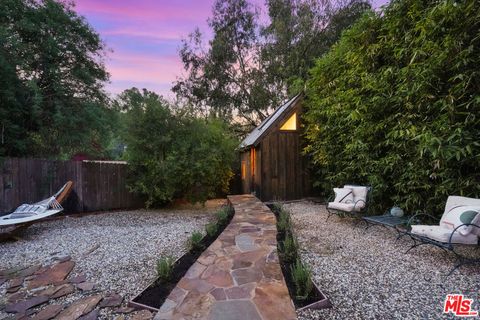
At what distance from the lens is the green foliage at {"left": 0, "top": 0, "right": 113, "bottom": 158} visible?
Result: 267 inches

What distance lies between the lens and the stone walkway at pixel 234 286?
2.19 meters

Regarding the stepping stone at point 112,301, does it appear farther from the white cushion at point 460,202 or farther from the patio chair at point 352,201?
the white cushion at point 460,202

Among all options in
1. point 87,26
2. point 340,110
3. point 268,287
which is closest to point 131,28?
point 87,26

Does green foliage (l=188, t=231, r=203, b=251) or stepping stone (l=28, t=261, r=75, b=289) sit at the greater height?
green foliage (l=188, t=231, r=203, b=251)

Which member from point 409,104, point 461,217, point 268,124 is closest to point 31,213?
point 268,124

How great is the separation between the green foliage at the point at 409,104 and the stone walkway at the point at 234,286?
3.13 metres

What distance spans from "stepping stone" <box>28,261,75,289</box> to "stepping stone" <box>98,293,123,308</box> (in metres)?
0.96

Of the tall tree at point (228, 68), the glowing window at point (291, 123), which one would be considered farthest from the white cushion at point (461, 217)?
the tall tree at point (228, 68)

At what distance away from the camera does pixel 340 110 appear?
6.64 metres

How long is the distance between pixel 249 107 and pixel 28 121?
1332 cm

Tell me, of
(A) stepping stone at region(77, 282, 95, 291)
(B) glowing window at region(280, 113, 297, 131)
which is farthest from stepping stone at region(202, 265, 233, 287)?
(B) glowing window at region(280, 113, 297, 131)

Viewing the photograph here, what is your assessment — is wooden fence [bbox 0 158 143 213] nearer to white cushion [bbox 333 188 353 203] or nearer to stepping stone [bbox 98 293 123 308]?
stepping stone [bbox 98 293 123 308]

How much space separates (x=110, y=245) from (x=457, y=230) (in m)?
5.35

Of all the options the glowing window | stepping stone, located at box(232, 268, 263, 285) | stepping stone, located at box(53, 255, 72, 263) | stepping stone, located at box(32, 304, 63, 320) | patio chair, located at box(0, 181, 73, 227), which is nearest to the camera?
stepping stone, located at box(32, 304, 63, 320)
